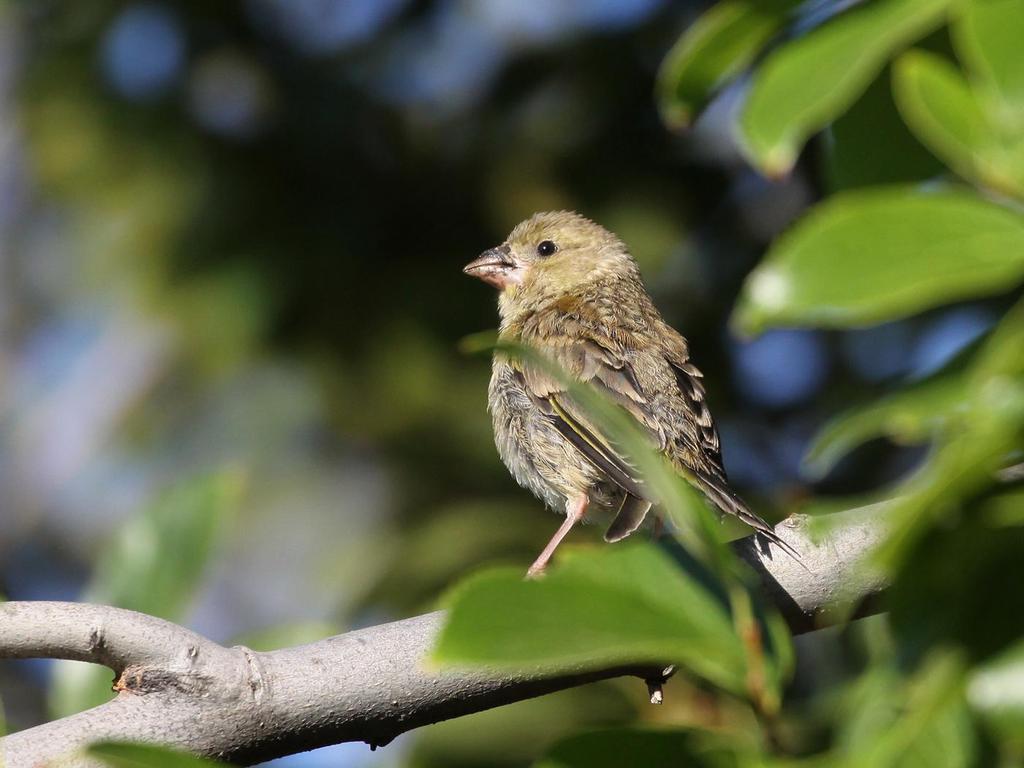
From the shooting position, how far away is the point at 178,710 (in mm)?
2227

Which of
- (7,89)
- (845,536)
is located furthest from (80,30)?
(845,536)

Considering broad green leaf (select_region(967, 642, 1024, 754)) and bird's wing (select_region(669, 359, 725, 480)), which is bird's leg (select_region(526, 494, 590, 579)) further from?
broad green leaf (select_region(967, 642, 1024, 754))

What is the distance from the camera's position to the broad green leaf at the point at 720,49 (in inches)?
54.5

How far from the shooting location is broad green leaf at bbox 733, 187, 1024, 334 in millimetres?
1044

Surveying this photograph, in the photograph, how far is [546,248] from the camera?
592cm

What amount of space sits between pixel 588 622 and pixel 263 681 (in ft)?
4.30

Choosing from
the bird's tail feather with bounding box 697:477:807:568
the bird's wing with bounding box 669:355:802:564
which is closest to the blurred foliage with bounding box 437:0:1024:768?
the bird's tail feather with bounding box 697:477:807:568

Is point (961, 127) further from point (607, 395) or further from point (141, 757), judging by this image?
point (607, 395)

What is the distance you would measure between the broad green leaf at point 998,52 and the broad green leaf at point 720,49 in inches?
10.5

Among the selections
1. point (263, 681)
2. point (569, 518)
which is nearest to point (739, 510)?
point (569, 518)

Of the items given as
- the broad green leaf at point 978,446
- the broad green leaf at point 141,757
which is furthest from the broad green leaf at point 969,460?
the broad green leaf at point 141,757

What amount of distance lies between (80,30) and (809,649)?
450cm

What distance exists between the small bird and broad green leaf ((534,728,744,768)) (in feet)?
9.05

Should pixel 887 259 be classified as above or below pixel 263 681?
below
